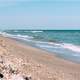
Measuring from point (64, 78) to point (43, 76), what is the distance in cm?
132

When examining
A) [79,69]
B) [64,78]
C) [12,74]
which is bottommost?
[79,69]

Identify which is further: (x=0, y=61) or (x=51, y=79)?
(x=51, y=79)

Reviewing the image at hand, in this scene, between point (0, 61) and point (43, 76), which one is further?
point (43, 76)

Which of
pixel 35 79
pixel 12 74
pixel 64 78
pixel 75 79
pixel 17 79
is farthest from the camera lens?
pixel 75 79

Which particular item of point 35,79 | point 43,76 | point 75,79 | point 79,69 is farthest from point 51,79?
point 79,69

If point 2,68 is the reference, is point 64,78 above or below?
below

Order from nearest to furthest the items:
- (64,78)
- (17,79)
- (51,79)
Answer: (17,79)
(51,79)
(64,78)

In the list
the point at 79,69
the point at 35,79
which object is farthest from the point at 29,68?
the point at 79,69

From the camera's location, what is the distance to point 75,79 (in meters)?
12.6

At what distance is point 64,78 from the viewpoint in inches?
461

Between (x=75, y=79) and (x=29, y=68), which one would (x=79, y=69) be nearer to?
(x=75, y=79)

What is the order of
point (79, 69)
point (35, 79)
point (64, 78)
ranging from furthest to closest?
point (79, 69) → point (64, 78) → point (35, 79)

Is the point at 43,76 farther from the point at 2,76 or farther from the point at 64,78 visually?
the point at 2,76

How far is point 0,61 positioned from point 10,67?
1.00ft
